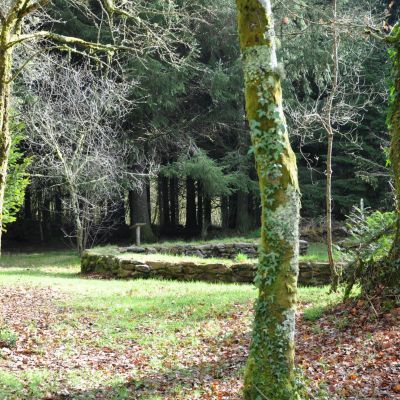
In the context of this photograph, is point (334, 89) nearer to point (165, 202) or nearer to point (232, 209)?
point (232, 209)

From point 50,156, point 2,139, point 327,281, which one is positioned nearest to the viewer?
point 2,139

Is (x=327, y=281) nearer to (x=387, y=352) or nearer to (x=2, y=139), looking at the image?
(x=387, y=352)

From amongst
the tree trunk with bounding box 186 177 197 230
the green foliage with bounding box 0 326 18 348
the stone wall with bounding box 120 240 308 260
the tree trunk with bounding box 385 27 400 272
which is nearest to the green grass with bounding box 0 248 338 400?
the green foliage with bounding box 0 326 18 348

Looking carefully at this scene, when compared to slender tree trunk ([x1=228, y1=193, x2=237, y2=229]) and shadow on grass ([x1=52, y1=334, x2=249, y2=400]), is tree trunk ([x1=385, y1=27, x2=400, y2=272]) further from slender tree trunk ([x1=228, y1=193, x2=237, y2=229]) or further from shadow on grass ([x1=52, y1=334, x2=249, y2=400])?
slender tree trunk ([x1=228, y1=193, x2=237, y2=229])

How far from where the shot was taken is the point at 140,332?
871 cm

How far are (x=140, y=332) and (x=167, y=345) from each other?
87 cm

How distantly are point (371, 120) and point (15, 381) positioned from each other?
68.7 feet

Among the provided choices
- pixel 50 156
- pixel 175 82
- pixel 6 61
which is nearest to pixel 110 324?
pixel 6 61

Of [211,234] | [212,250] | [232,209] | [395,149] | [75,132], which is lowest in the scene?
[212,250]

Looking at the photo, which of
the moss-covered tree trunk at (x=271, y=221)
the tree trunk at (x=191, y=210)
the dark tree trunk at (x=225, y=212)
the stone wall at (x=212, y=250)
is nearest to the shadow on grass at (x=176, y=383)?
the moss-covered tree trunk at (x=271, y=221)

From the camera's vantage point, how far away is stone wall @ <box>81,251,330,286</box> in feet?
43.5

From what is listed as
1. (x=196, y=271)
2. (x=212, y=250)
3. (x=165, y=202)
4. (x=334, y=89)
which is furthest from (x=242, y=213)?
(x=334, y=89)

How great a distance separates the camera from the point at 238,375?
6.48 meters

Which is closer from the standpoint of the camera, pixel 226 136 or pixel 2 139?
pixel 2 139
